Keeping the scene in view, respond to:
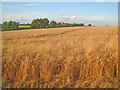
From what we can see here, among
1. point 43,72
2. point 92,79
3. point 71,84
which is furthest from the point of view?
point 43,72

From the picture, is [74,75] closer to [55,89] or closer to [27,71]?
[55,89]

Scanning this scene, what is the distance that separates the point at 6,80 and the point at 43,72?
1.10 metres

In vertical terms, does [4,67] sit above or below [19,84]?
above

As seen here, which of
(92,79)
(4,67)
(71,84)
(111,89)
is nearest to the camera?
(111,89)

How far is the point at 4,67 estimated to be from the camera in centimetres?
418

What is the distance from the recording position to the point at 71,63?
13.2ft

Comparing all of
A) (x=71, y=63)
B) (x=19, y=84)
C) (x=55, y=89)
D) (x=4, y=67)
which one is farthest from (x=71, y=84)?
(x=4, y=67)

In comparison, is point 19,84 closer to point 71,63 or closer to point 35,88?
point 35,88

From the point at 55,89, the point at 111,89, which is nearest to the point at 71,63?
the point at 55,89

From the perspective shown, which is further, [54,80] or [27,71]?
[27,71]

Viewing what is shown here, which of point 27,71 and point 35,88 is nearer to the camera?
point 35,88

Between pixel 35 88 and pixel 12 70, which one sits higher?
pixel 12 70

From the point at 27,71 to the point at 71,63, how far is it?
4.72 feet

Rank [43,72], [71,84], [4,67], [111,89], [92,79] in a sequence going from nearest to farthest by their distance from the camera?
[111,89]
[71,84]
[92,79]
[43,72]
[4,67]
